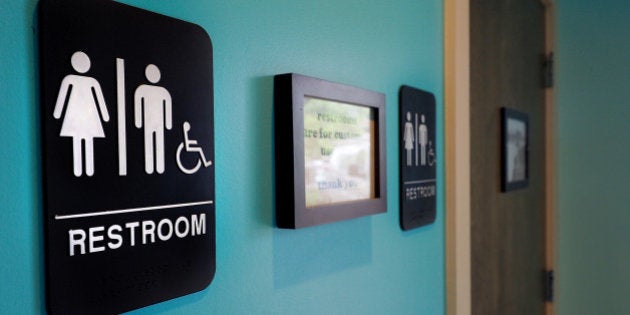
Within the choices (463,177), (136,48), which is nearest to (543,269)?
(463,177)

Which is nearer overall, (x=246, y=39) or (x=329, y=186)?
(x=246, y=39)

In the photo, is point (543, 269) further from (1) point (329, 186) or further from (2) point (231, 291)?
(2) point (231, 291)

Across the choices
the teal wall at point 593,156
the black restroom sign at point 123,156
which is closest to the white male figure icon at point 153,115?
the black restroom sign at point 123,156

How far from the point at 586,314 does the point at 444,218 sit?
54.2 inches

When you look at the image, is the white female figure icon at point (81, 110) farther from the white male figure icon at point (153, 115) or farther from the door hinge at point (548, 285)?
the door hinge at point (548, 285)

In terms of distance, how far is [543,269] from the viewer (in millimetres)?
2111

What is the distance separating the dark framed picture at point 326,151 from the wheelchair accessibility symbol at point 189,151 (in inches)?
6.4

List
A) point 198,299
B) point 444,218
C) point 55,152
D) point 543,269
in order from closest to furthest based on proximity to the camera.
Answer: point 55,152 → point 198,299 → point 444,218 → point 543,269

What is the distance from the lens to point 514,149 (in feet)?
5.48

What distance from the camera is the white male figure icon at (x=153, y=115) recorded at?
52 cm

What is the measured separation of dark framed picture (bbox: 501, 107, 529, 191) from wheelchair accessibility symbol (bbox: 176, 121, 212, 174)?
1214 mm

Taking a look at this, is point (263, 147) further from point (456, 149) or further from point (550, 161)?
point (550, 161)

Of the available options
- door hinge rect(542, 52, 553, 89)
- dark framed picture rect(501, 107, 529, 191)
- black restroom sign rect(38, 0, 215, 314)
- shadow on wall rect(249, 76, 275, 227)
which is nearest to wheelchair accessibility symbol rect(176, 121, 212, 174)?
black restroom sign rect(38, 0, 215, 314)

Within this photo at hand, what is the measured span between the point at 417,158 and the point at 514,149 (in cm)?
69
